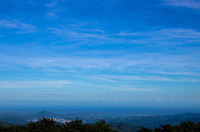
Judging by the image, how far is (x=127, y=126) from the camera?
16438cm

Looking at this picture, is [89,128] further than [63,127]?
No

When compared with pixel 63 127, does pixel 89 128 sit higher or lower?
higher

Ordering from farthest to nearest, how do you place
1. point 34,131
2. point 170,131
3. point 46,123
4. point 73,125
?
point 46,123
point 73,125
point 34,131
point 170,131

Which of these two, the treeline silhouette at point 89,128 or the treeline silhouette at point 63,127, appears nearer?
the treeline silhouette at point 89,128

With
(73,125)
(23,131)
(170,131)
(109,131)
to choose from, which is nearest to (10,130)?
(23,131)

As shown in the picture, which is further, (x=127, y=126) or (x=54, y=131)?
(x=127, y=126)

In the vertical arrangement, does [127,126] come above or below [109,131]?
below

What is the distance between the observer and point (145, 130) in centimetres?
2238

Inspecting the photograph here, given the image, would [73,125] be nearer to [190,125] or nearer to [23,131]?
[23,131]

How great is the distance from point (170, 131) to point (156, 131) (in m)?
2.11

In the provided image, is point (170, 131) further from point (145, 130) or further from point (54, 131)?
point (54, 131)

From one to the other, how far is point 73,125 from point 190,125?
13.6m

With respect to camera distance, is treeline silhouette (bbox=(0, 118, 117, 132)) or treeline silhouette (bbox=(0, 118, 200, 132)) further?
treeline silhouette (bbox=(0, 118, 117, 132))

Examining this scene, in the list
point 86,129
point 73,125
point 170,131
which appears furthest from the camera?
point 73,125
